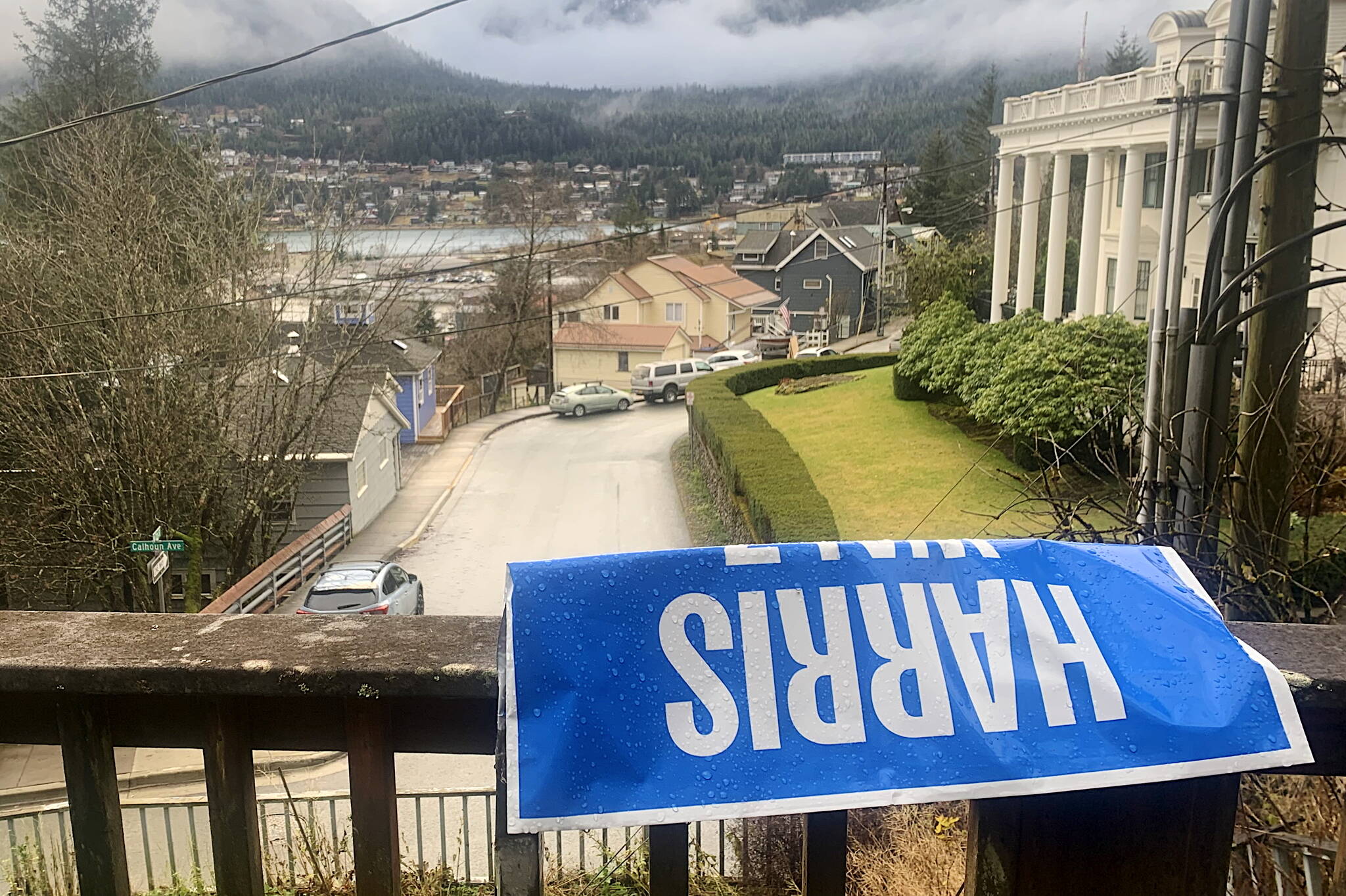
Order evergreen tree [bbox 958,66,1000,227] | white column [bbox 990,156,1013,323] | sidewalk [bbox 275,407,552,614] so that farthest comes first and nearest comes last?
evergreen tree [bbox 958,66,1000,227] → white column [bbox 990,156,1013,323] → sidewalk [bbox 275,407,552,614]

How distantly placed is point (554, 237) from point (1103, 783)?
73.2 meters

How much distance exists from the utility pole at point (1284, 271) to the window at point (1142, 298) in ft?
80.7

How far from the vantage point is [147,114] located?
1282 inches

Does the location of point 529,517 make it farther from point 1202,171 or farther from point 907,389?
point 1202,171

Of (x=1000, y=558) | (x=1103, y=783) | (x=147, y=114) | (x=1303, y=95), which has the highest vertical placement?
(x=147, y=114)

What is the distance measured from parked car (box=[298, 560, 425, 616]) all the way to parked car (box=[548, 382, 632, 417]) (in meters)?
26.3

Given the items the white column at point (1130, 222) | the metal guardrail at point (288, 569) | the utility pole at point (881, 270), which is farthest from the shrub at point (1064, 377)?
the utility pole at point (881, 270)

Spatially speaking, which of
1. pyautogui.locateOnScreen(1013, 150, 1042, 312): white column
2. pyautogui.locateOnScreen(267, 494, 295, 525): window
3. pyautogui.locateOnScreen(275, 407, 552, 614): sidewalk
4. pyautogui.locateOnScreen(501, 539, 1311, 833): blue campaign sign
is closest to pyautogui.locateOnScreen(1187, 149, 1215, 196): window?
pyautogui.locateOnScreen(1013, 150, 1042, 312): white column

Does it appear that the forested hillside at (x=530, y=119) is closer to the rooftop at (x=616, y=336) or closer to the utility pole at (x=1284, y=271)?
the rooftop at (x=616, y=336)

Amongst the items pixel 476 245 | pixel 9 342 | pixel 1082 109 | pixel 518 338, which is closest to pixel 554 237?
pixel 476 245

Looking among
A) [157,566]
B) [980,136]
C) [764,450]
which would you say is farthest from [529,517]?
[980,136]

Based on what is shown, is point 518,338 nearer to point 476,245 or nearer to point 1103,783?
point 476,245

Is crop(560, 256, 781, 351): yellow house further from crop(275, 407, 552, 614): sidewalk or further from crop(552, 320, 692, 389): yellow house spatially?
crop(275, 407, 552, 614): sidewalk

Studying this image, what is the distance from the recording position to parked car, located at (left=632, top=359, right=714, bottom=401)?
160 feet
